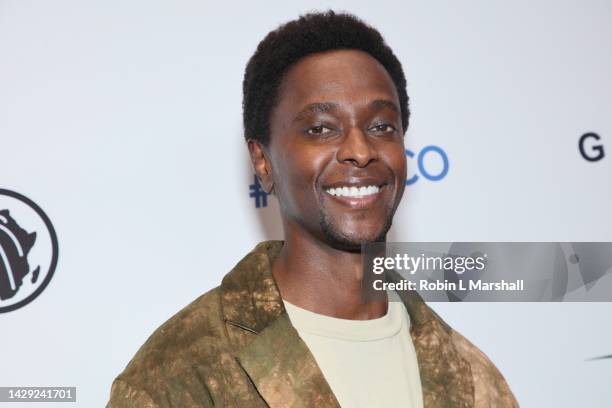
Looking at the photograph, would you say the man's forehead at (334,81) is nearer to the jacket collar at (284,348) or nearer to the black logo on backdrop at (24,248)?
the jacket collar at (284,348)

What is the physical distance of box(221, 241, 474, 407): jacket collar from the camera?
119cm

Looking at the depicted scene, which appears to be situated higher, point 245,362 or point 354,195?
point 354,195

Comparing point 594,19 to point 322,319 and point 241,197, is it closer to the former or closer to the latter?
point 241,197

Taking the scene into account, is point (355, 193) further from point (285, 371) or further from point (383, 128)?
A: point (285, 371)

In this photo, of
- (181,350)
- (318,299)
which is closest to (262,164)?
(318,299)

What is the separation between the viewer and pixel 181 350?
1219 millimetres

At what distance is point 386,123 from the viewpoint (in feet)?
4.28

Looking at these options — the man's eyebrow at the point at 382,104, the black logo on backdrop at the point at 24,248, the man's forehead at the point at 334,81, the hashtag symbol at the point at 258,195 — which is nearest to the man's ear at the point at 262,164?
the man's forehead at the point at 334,81

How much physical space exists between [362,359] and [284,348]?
0.46 ft

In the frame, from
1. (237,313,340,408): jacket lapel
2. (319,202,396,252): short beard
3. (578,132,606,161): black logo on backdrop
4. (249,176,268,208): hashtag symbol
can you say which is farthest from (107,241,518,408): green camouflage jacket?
(578,132,606,161): black logo on backdrop

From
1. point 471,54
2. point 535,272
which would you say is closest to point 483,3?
point 471,54

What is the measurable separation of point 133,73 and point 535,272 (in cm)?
106

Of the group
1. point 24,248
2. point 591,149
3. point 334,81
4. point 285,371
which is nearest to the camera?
point 285,371

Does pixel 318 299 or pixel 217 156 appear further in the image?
pixel 217 156
